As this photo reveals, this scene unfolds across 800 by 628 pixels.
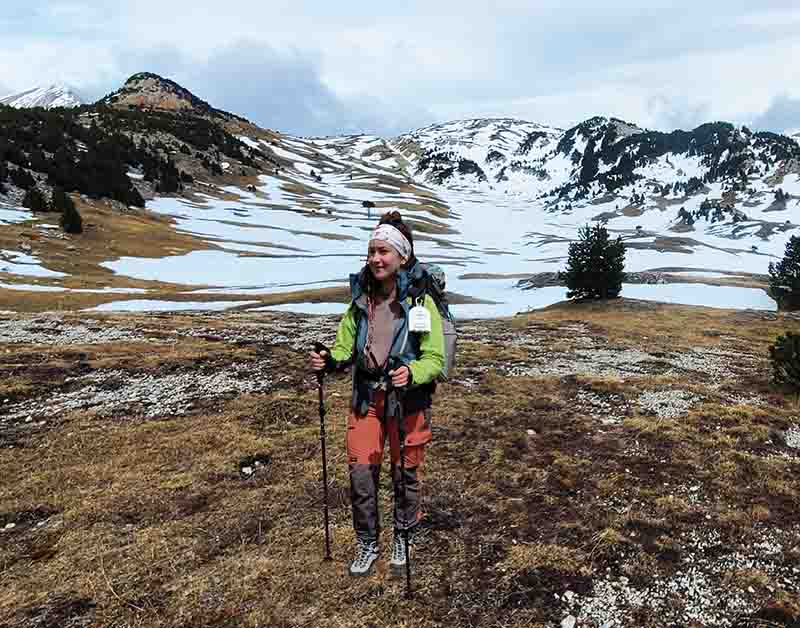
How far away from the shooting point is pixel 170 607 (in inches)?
227

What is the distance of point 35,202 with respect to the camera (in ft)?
235

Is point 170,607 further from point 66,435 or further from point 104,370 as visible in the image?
point 104,370

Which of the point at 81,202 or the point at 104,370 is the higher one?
the point at 81,202

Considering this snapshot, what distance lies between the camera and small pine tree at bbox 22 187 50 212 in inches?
2805

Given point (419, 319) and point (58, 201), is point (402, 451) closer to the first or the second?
point (419, 319)

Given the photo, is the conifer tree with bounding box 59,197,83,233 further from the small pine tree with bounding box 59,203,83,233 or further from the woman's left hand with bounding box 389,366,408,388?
the woman's left hand with bounding box 389,366,408,388

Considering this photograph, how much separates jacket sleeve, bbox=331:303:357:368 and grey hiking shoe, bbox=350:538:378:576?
86.9 inches

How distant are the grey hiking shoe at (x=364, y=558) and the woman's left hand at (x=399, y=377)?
7.35 feet

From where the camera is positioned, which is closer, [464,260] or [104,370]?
[104,370]

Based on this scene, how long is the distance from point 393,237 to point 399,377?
5.05ft

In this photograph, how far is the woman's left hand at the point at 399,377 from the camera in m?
5.12

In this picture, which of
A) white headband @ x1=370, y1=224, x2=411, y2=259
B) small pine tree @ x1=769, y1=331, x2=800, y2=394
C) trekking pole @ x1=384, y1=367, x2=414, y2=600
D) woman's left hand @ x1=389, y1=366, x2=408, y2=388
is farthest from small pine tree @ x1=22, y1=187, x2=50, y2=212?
small pine tree @ x1=769, y1=331, x2=800, y2=394

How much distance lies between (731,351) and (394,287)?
20.4 m

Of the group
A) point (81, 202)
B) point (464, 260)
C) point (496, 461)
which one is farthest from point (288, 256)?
point (496, 461)
